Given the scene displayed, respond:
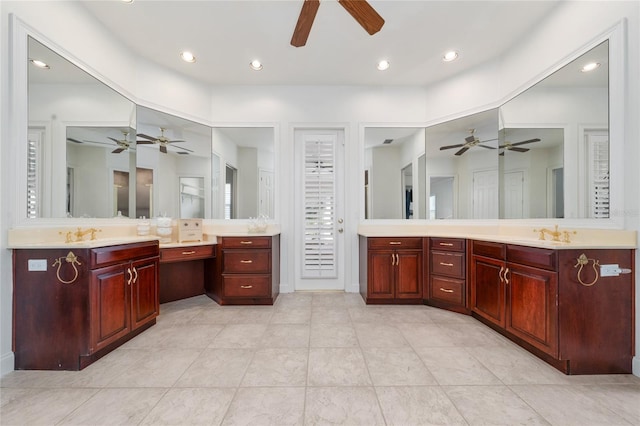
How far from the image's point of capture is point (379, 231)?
3.79m

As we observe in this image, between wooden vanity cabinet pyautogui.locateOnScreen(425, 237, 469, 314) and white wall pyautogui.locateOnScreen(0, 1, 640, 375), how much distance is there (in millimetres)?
1070

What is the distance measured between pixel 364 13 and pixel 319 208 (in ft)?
7.93

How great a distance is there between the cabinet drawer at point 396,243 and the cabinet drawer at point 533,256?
1.05m

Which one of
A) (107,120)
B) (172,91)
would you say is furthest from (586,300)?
(172,91)

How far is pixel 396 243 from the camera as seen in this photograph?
130 inches

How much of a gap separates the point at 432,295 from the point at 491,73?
2.87 m

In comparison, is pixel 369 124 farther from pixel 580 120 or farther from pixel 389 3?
pixel 580 120

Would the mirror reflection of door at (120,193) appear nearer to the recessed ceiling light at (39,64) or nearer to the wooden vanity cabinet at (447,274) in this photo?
the recessed ceiling light at (39,64)

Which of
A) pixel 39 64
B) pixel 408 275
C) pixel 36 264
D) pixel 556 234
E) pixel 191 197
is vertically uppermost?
pixel 39 64

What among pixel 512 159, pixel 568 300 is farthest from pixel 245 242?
pixel 512 159

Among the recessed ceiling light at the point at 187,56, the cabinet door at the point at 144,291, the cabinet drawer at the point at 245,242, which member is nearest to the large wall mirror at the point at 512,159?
the cabinet drawer at the point at 245,242

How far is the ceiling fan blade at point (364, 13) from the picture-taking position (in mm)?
Answer: 1944

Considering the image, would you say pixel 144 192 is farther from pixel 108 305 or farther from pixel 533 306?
pixel 533 306

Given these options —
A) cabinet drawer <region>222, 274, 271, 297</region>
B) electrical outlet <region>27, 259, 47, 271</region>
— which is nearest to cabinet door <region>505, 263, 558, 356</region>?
cabinet drawer <region>222, 274, 271, 297</region>
